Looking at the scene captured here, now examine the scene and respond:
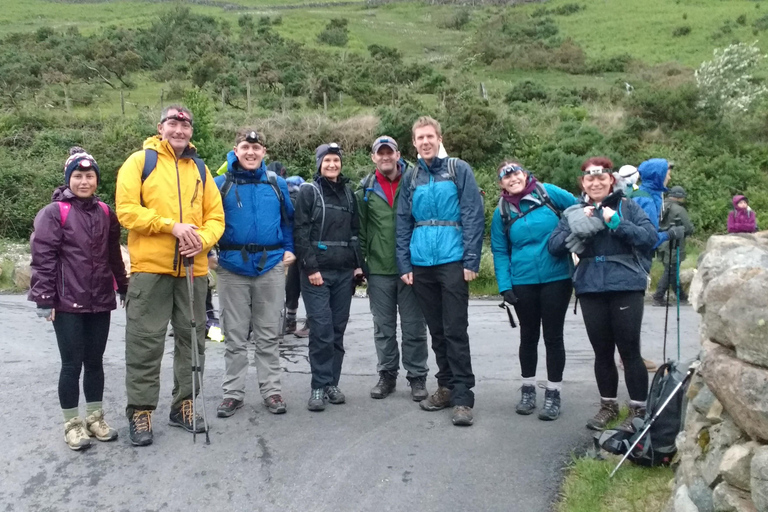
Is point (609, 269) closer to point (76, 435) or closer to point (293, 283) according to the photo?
point (76, 435)

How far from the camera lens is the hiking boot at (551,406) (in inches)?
204

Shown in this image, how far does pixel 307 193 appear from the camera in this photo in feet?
17.8

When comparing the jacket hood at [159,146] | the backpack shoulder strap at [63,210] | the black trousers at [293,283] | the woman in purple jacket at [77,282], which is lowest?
the black trousers at [293,283]

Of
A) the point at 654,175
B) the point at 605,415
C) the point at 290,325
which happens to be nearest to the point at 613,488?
the point at 605,415

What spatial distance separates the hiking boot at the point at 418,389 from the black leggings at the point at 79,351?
2.33 m

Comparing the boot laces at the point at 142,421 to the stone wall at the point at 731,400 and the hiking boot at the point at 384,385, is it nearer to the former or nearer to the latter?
the hiking boot at the point at 384,385

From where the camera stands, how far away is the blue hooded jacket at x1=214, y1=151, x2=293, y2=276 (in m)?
5.22

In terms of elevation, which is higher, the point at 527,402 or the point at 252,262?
the point at 252,262

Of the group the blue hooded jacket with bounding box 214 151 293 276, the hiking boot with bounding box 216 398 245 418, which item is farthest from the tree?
the hiking boot with bounding box 216 398 245 418

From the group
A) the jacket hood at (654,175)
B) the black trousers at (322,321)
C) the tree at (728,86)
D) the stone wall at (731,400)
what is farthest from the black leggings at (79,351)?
the tree at (728,86)

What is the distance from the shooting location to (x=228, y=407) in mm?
5266

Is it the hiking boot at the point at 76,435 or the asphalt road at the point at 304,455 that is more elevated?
the hiking boot at the point at 76,435

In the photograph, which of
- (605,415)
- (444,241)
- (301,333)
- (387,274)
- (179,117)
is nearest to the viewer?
(179,117)

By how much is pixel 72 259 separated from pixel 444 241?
100.0 inches
